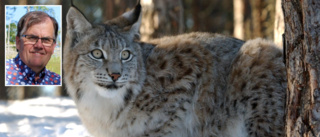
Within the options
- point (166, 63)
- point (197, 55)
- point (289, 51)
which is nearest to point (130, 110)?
point (166, 63)

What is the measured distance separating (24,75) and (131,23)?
1432 mm

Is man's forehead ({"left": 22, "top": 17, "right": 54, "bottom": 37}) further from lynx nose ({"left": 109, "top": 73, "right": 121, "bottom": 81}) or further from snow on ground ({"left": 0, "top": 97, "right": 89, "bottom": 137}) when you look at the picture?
lynx nose ({"left": 109, "top": 73, "right": 121, "bottom": 81})

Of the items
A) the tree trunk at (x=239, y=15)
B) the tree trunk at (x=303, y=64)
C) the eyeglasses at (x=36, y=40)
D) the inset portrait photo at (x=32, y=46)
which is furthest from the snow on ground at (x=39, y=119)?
the tree trunk at (x=239, y=15)

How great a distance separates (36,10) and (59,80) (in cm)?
86

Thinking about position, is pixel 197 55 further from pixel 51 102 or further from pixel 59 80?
pixel 51 102

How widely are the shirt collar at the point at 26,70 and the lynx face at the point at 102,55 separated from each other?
0.70 m

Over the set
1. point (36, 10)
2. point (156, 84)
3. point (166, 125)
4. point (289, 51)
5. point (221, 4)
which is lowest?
point (166, 125)

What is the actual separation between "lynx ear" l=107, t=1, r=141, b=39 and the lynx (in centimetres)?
1

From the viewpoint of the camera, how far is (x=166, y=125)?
4352 mm

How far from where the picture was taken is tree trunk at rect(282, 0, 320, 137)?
298cm

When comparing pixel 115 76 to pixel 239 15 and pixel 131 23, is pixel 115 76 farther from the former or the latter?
pixel 239 15

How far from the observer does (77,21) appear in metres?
4.12

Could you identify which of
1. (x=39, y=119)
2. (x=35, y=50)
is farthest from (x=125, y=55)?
(x=39, y=119)

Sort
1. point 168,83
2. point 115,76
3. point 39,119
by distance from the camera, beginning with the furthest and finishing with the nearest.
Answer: point 39,119 → point 168,83 → point 115,76
